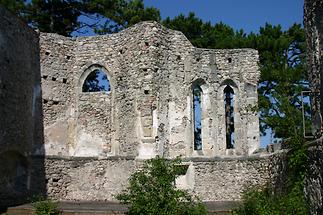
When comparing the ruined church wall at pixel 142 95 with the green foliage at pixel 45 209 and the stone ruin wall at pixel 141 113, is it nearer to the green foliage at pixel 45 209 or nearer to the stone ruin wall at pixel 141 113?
the stone ruin wall at pixel 141 113

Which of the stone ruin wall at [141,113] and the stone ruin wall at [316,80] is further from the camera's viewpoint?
the stone ruin wall at [141,113]

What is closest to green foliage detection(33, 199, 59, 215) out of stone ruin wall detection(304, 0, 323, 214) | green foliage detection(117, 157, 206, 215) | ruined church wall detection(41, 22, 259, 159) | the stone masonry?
green foliage detection(117, 157, 206, 215)

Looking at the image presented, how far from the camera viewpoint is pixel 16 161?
15.1 metres

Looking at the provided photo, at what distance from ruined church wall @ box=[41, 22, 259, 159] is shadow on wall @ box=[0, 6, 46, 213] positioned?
1.86 feet

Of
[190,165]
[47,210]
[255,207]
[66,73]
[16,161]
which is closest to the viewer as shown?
[255,207]

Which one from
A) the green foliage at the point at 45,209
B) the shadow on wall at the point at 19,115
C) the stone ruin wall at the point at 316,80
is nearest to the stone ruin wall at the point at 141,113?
the shadow on wall at the point at 19,115

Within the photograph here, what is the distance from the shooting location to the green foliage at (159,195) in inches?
368

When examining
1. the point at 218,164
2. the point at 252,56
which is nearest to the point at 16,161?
the point at 218,164

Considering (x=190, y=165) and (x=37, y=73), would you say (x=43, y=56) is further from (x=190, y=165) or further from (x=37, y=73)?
(x=190, y=165)

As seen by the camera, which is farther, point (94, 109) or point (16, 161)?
point (94, 109)

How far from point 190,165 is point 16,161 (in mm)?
6581

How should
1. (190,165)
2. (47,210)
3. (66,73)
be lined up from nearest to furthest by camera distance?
(47,210)
(190,165)
(66,73)

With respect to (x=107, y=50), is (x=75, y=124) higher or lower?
lower

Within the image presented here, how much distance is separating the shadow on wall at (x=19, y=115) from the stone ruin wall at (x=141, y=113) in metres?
0.43
